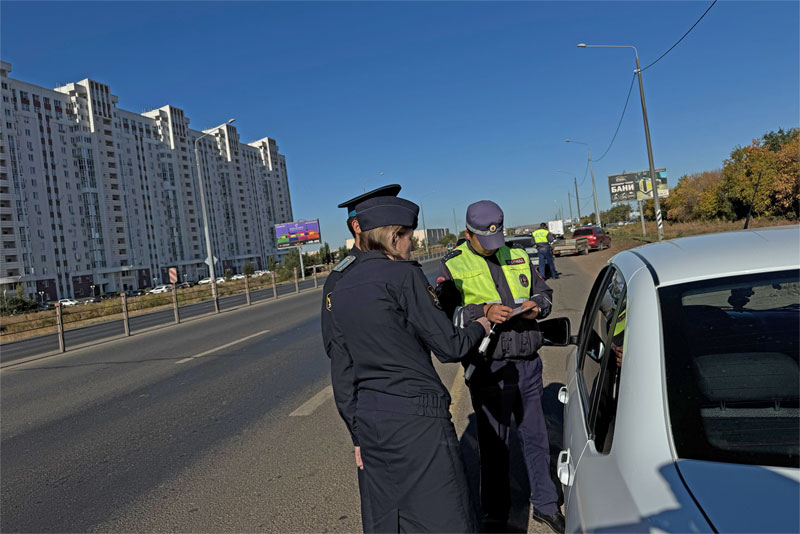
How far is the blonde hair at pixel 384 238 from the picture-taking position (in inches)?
88.5

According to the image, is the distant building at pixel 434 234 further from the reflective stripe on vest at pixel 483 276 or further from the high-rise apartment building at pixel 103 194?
the reflective stripe on vest at pixel 483 276

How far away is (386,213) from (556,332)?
54.3 inches

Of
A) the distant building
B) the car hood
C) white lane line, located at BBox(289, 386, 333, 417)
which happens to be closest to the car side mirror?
the car hood

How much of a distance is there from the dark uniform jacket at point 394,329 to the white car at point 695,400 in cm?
61

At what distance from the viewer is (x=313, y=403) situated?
6387mm

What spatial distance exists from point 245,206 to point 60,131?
4617cm

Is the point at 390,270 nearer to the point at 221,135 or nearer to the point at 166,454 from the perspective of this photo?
the point at 166,454

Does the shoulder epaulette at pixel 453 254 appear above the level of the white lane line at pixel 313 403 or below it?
above

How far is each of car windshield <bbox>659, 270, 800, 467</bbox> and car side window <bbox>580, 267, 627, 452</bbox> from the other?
0.20 metres

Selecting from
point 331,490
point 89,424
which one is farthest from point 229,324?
point 331,490

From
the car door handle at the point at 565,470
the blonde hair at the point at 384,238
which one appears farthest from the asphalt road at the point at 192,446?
the blonde hair at the point at 384,238

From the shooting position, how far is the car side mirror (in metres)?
3.06

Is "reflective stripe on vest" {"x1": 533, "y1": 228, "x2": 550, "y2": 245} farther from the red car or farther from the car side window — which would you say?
the red car

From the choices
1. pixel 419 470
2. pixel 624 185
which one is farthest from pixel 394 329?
pixel 624 185
